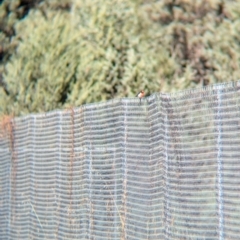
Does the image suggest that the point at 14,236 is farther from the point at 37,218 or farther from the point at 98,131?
the point at 98,131

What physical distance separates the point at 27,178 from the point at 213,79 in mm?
4306

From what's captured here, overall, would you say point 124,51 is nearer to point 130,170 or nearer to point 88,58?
point 88,58

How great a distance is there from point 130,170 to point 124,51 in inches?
302

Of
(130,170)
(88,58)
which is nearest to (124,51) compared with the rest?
(88,58)

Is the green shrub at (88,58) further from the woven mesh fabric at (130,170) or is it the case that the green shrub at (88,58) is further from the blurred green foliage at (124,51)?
the woven mesh fabric at (130,170)

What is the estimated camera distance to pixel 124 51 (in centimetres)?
1717

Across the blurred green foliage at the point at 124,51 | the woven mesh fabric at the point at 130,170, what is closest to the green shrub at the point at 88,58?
the blurred green foliage at the point at 124,51

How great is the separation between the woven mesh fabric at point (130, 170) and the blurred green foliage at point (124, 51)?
10.7ft

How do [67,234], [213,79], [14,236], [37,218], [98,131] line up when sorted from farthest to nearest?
[213,79] < [14,236] < [37,218] < [67,234] < [98,131]

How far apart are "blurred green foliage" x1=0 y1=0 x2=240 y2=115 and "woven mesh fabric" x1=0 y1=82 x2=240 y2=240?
325 centimetres

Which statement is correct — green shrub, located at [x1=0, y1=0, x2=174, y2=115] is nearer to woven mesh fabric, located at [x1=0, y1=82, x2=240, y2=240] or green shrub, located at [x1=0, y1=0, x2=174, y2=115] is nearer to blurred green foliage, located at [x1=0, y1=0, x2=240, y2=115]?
blurred green foliage, located at [x1=0, y1=0, x2=240, y2=115]

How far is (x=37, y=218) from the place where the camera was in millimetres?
12602

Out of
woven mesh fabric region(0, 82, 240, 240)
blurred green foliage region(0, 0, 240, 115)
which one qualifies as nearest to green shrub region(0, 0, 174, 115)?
blurred green foliage region(0, 0, 240, 115)

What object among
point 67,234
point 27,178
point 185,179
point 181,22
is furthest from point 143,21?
point 185,179
